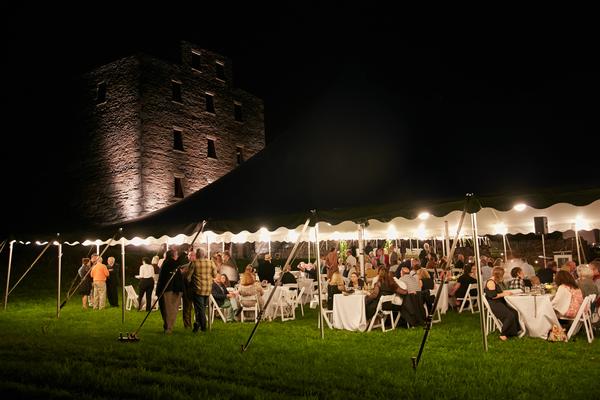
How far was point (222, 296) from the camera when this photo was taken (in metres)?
11.1

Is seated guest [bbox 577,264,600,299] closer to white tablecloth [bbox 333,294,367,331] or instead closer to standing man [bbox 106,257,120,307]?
white tablecloth [bbox 333,294,367,331]

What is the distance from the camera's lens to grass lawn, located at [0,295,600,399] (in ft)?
17.8

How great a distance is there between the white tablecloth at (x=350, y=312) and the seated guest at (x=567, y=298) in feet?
10.4

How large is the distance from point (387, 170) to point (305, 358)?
138 inches

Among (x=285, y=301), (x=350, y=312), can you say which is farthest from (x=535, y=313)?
(x=285, y=301)

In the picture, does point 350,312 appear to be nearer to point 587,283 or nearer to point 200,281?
point 200,281

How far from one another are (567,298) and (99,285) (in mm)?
11887

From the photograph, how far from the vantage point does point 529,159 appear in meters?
7.40

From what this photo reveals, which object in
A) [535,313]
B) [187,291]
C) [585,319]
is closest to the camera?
[585,319]

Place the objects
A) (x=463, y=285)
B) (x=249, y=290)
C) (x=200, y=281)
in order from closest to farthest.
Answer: (x=200, y=281)
(x=249, y=290)
(x=463, y=285)

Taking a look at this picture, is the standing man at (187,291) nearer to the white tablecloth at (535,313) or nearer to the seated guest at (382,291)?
the seated guest at (382,291)

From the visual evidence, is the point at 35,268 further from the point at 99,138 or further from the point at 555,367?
the point at 555,367

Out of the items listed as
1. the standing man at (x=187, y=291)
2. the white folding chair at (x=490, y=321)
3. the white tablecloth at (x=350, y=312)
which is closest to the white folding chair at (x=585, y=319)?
the white folding chair at (x=490, y=321)

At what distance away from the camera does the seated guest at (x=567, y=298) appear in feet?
25.4
